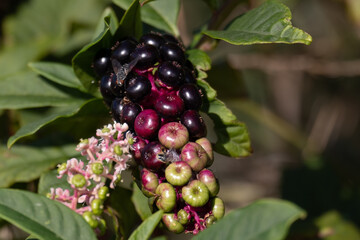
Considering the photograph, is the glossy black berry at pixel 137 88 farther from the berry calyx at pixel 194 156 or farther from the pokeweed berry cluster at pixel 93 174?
the berry calyx at pixel 194 156

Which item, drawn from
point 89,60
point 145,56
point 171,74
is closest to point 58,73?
point 89,60

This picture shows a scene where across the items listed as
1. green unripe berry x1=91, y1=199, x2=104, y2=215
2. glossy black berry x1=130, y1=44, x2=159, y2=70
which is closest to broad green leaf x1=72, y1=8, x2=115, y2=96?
glossy black berry x1=130, y1=44, x2=159, y2=70

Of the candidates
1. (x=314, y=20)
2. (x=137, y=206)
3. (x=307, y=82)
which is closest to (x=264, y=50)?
(x=307, y=82)

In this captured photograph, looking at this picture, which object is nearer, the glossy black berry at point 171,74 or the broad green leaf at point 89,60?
the glossy black berry at point 171,74

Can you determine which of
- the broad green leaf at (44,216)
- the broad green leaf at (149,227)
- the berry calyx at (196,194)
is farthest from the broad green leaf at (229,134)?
the broad green leaf at (44,216)

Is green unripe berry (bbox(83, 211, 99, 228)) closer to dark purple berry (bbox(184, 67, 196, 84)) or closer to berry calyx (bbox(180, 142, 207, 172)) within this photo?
berry calyx (bbox(180, 142, 207, 172))

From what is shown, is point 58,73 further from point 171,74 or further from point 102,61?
point 171,74

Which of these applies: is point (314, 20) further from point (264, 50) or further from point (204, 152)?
point (204, 152)
